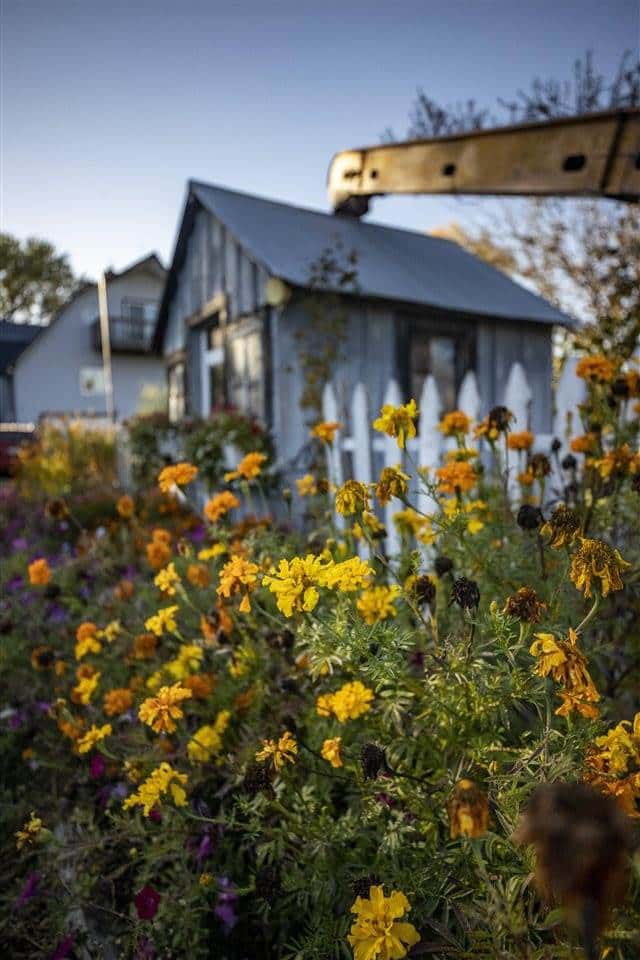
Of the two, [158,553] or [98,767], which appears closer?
[98,767]

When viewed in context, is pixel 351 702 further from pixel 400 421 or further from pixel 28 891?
pixel 28 891

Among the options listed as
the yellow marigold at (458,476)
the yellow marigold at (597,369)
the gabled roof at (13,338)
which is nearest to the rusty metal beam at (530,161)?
the yellow marigold at (597,369)

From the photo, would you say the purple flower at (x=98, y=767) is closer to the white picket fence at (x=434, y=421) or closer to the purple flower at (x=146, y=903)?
the purple flower at (x=146, y=903)

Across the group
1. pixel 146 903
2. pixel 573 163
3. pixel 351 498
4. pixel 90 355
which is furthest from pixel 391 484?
pixel 90 355

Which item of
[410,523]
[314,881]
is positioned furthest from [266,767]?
[410,523]

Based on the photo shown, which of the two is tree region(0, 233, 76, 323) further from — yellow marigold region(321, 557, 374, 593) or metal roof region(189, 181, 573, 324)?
yellow marigold region(321, 557, 374, 593)

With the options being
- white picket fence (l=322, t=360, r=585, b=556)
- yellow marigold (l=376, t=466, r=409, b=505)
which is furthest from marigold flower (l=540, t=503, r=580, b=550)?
white picket fence (l=322, t=360, r=585, b=556)

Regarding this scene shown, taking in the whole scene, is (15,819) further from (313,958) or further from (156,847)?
(313,958)

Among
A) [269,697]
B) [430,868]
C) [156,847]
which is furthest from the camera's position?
[269,697]

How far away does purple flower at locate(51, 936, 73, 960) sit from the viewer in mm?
1361

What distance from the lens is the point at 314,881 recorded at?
1178 millimetres

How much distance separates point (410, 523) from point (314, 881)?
981 millimetres

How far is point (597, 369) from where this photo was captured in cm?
190

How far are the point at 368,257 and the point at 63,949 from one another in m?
8.20
